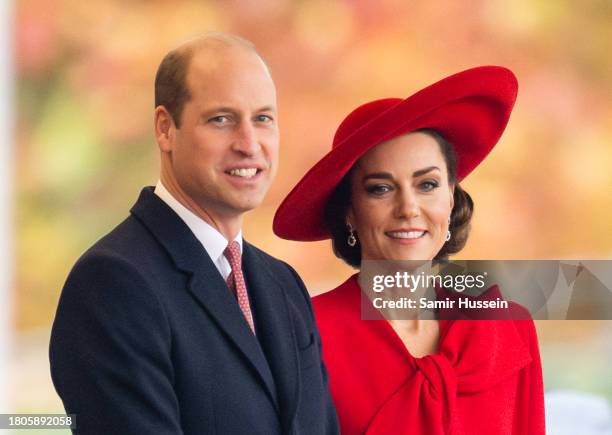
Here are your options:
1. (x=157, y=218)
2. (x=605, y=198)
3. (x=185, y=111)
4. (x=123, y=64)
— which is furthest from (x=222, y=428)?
(x=605, y=198)

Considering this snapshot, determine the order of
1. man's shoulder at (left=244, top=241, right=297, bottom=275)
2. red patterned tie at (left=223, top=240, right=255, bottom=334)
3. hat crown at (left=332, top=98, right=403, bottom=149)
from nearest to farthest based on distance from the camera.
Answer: red patterned tie at (left=223, top=240, right=255, bottom=334) → man's shoulder at (left=244, top=241, right=297, bottom=275) → hat crown at (left=332, top=98, right=403, bottom=149)

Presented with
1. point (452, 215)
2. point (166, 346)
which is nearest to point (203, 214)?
point (166, 346)

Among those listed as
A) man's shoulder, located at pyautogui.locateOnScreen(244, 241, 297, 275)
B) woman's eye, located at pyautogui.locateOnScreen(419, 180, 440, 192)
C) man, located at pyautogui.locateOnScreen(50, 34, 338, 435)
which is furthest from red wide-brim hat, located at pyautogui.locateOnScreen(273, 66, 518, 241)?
man, located at pyautogui.locateOnScreen(50, 34, 338, 435)

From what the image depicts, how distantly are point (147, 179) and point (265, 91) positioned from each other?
1559 mm

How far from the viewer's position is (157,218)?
1564 millimetres

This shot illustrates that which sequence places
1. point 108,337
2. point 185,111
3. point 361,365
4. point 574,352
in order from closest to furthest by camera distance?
point 108,337 < point 185,111 < point 361,365 < point 574,352

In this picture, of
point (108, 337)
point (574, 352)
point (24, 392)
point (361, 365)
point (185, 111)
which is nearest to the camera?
point (108, 337)

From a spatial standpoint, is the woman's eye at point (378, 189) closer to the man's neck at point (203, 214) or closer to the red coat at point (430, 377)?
the red coat at point (430, 377)

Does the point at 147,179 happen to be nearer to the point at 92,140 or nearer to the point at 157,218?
the point at 92,140

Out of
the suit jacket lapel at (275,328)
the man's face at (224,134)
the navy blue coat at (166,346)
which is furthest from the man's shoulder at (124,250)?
the suit jacket lapel at (275,328)

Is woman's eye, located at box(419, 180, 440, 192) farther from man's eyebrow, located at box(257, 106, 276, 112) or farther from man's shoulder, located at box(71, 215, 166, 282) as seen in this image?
man's shoulder, located at box(71, 215, 166, 282)

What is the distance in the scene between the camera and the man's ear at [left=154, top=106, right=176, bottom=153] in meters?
1.58

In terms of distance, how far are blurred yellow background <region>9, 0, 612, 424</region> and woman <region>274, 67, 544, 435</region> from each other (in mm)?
877

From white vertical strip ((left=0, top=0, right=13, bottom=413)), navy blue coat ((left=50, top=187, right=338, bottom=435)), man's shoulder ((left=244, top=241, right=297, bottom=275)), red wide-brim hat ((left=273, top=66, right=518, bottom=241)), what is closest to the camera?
navy blue coat ((left=50, top=187, right=338, bottom=435))
